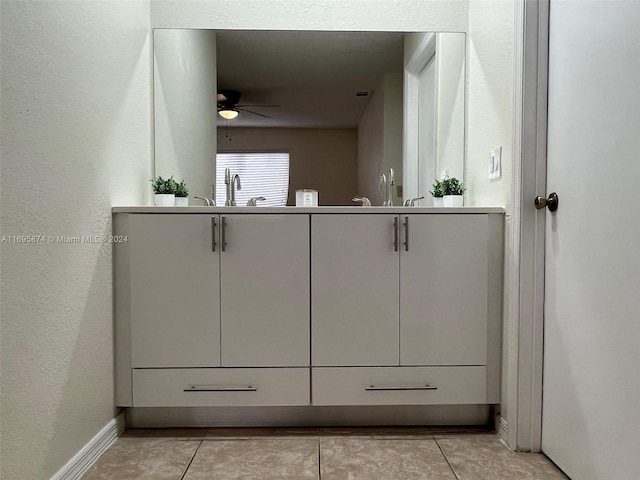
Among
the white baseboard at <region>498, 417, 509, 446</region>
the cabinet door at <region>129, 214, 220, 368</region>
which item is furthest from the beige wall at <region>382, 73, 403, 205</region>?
the white baseboard at <region>498, 417, 509, 446</region>

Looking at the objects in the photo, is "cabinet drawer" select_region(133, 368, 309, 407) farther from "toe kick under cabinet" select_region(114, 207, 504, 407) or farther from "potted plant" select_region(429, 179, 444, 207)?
"potted plant" select_region(429, 179, 444, 207)

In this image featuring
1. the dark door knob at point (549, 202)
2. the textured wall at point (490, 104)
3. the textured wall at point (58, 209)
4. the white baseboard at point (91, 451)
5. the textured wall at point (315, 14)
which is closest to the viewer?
the textured wall at point (58, 209)

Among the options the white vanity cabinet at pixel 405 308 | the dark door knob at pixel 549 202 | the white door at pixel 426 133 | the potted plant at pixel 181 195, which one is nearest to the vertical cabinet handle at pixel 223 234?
the white vanity cabinet at pixel 405 308

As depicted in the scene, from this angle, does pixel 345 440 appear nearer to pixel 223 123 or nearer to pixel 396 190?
pixel 396 190

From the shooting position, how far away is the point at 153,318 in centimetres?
184

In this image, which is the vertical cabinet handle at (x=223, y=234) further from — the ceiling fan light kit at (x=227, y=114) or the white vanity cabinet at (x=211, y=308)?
the ceiling fan light kit at (x=227, y=114)

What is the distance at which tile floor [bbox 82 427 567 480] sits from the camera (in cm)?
157

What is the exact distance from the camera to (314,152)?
→ 230cm

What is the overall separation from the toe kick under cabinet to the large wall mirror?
469mm

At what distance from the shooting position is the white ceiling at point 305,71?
229cm

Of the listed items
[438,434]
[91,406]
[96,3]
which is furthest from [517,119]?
[91,406]

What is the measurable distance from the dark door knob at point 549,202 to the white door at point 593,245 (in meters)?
0.02

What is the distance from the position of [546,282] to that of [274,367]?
3.47ft

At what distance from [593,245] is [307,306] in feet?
3.30
